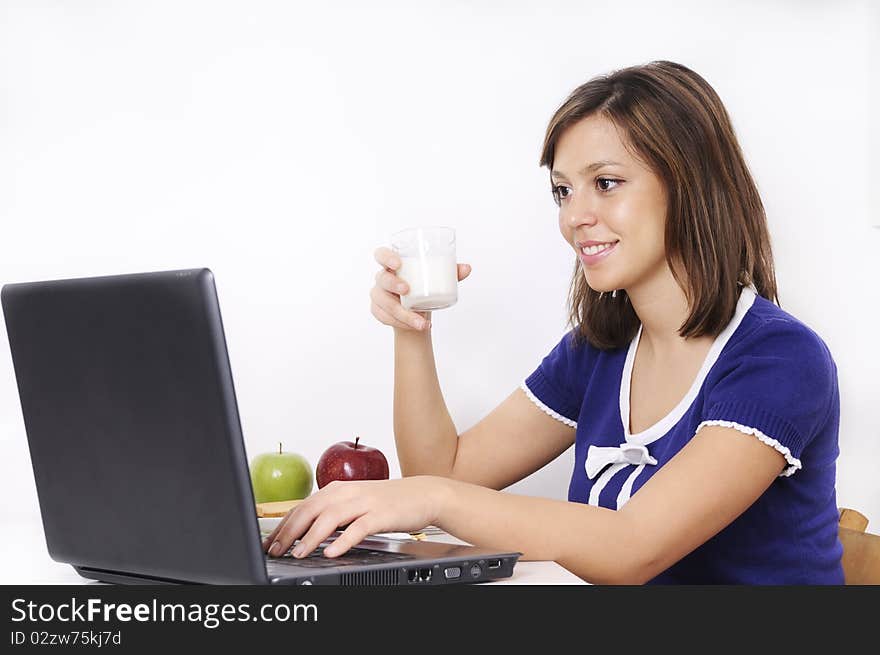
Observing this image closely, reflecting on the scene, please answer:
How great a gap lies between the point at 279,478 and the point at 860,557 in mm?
920

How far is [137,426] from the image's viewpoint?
905 mm

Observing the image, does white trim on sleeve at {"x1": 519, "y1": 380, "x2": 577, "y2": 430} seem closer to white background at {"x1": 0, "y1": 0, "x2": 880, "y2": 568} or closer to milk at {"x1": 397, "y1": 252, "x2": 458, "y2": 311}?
milk at {"x1": 397, "y1": 252, "x2": 458, "y2": 311}

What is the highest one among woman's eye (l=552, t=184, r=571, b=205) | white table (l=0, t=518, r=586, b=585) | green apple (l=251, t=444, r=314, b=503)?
woman's eye (l=552, t=184, r=571, b=205)

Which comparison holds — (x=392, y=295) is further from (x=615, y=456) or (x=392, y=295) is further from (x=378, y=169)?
(x=378, y=169)

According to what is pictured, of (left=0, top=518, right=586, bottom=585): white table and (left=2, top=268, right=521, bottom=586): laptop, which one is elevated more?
(left=2, top=268, right=521, bottom=586): laptop

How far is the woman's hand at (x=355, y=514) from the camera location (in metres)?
0.99

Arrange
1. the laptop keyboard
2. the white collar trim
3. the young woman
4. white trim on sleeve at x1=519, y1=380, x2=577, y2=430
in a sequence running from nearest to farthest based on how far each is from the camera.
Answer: the laptop keyboard → the young woman → the white collar trim → white trim on sleeve at x1=519, y1=380, x2=577, y2=430

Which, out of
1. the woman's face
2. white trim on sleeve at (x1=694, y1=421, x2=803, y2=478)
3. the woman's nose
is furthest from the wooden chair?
the woman's nose

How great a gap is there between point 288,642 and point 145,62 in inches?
70.7

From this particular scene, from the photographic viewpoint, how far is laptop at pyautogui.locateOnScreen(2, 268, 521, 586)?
83cm

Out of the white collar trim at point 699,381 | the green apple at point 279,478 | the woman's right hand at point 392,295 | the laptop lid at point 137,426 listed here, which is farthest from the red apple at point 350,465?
the laptop lid at point 137,426

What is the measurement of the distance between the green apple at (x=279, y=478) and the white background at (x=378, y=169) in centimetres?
59

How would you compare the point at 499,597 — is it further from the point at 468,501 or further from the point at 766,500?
the point at 766,500

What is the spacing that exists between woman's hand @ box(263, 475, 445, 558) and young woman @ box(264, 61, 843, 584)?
158 mm
